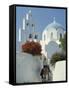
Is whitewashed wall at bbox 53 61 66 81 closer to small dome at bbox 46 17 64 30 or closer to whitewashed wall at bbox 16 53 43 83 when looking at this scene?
whitewashed wall at bbox 16 53 43 83

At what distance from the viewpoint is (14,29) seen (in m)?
1.68

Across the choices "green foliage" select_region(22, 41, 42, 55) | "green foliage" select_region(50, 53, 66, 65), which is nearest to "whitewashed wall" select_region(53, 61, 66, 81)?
"green foliage" select_region(50, 53, 66, 65)

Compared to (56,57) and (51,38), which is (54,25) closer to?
(51,38)

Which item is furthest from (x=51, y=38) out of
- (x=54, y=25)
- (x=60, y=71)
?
(x=60, y=71)

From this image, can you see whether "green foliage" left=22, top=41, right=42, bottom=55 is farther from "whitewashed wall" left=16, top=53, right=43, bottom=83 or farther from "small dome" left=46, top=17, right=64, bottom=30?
"small dome" left=46, top=17, right=64, bottom=30

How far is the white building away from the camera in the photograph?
1.77m

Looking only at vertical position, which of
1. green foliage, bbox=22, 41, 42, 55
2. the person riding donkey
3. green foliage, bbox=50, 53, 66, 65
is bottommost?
the person riding donkey

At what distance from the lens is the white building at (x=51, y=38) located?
1771mm

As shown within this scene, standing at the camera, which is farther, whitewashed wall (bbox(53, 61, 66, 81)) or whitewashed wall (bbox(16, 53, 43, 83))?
whitewashed wall (bbox(53, 61, 66, 81))

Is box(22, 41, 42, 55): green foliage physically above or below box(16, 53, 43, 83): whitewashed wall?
above

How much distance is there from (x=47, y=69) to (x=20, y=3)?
425 mm

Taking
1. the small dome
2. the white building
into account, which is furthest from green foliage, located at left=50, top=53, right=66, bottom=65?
the small dome

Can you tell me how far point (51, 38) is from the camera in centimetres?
179
